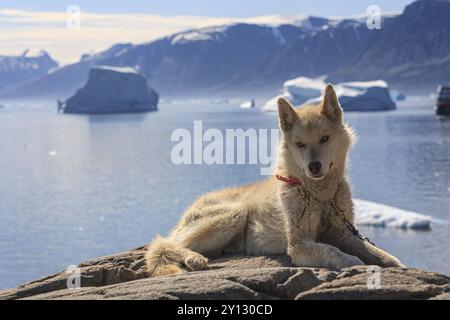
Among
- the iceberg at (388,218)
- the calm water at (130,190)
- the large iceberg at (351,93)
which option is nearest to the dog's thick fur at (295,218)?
the calm water at (130,190)

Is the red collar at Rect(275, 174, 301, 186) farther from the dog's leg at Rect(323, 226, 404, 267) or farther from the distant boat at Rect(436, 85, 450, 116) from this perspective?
the distant boat at Rect(436, 85, 450, 116)

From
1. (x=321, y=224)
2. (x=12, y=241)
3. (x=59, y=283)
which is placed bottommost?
(x=12, y=241)

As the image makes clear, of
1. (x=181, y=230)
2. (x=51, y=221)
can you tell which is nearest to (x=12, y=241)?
(x=51, y=221)

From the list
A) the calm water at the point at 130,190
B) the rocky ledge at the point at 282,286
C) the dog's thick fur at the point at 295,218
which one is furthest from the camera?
the calm water at the point at 130,190

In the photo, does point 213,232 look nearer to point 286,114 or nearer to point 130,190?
point 286,114

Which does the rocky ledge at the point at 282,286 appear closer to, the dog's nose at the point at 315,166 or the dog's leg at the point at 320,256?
the dog's leg at the point at 320,256

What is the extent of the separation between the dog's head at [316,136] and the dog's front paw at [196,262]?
1225 mm

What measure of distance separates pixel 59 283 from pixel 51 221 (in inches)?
1996

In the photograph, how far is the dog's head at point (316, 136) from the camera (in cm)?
636

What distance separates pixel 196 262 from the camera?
21.9 ft

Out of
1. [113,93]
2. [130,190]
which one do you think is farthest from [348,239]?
[113,93]

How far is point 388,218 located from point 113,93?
137m
